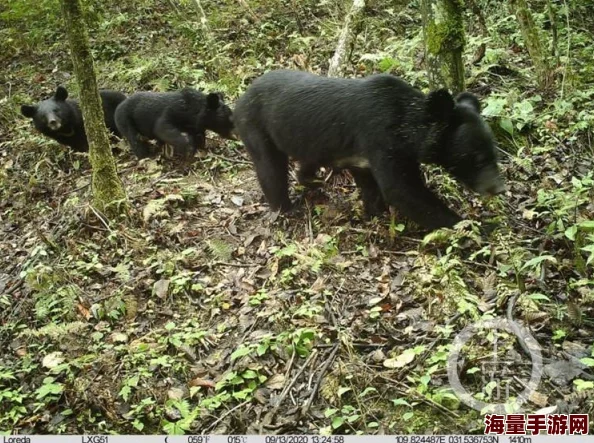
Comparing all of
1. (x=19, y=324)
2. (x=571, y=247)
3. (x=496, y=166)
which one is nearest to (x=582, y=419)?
(x=571, y=247)

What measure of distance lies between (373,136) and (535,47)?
3.60 metres

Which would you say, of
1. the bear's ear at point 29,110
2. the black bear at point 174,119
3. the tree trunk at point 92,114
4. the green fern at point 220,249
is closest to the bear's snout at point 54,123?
the bear's ear at point 29,110

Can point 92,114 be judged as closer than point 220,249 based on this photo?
No

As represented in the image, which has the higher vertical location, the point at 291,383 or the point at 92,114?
the point at 92,114

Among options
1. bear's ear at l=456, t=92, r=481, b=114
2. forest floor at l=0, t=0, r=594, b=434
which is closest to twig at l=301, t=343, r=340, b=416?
forest floor at l=0, t=0, r=594, b=434

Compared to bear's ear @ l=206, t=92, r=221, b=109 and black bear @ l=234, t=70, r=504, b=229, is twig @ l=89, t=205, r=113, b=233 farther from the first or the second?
bear's ear @ l=206, t=92, r=221, b=109

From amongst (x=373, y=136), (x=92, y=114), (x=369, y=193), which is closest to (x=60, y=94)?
(x=92, y=114)

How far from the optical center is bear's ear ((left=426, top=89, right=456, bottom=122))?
19.1 feet

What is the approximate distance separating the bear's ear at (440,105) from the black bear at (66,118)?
662 centimetres

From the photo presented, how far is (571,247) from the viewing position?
5613mm

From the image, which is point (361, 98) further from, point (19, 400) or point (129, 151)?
point (129, 151)

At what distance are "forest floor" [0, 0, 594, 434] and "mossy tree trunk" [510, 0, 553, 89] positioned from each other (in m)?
0.25

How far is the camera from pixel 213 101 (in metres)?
9.44

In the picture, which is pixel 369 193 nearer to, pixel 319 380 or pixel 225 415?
pixel 319 380
